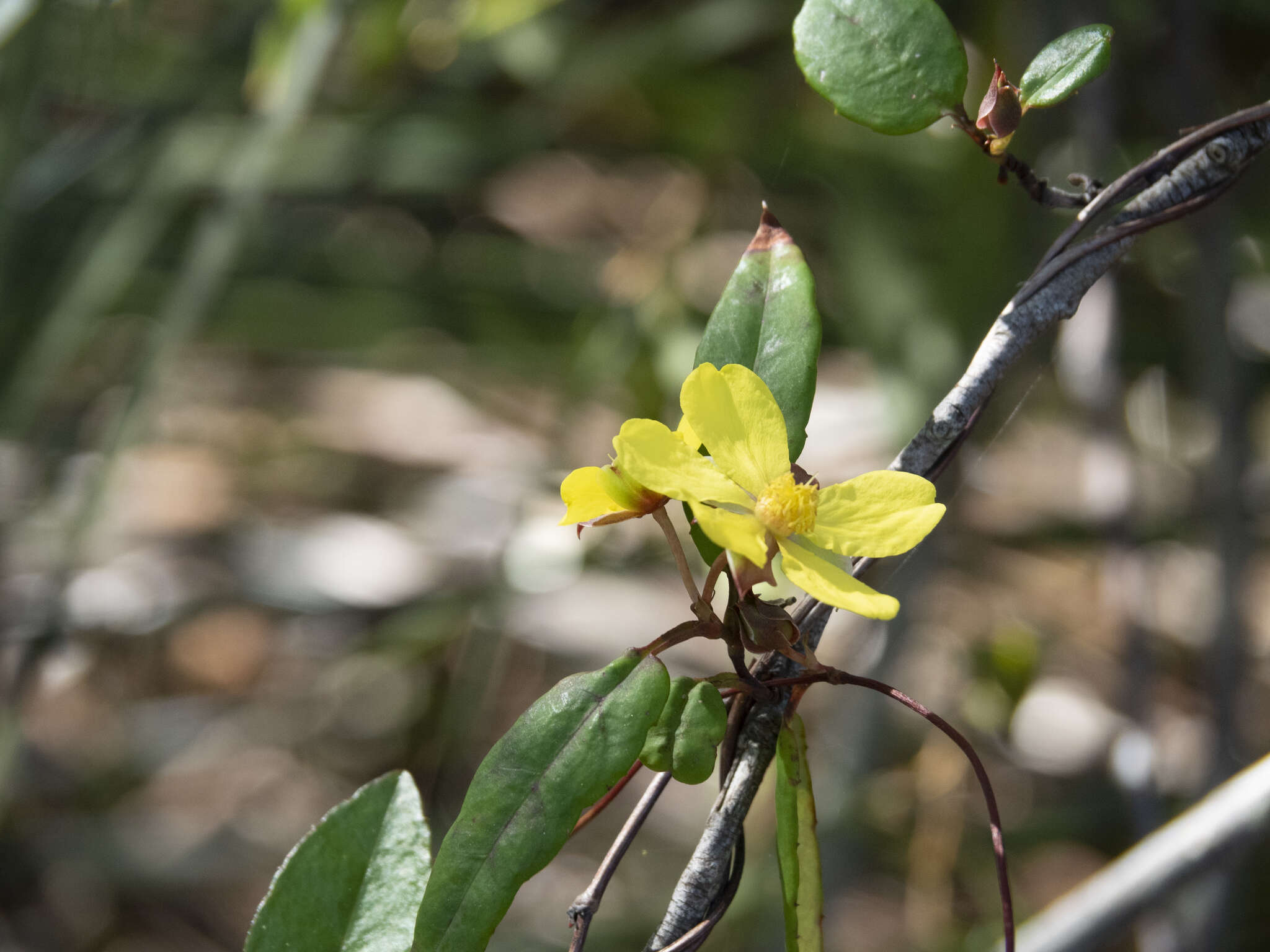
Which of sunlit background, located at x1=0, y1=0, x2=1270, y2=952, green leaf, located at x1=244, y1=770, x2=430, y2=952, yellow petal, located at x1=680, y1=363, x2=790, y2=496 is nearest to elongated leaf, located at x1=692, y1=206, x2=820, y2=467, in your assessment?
yellow petal, located at x1=680, y1=363, x2=790, y2=496

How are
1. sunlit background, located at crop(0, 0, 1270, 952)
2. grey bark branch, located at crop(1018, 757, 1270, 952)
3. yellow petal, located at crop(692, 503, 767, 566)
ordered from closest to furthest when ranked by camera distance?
yellow petal, located at crop(692, 503, 767, 566), grey bark branch, located at crop(1018, 757, 1270, 952), sunlit background, located at crop(0, 0, 1270, 952)

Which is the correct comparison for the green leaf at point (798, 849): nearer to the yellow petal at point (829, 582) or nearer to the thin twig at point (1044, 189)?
Result: the yellow petal at point (829, 582)

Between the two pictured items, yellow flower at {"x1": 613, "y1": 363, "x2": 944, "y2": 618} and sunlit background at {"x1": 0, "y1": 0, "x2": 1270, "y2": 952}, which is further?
sunlit background at {"x1": 0, "y1": 0, "x2": 1270, "y2": 952}

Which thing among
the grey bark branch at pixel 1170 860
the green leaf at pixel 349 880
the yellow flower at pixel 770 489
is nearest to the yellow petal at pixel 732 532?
the yellow flower at pixel 770 489

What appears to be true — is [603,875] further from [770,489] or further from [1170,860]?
[1170,860]

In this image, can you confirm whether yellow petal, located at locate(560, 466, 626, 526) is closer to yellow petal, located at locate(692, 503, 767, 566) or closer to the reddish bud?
yellow petal, located at locate(692, 503, 767, 566)

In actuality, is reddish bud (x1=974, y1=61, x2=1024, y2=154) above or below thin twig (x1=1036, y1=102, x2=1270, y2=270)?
above

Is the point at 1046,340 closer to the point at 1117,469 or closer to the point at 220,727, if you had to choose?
the point at 1117,469
